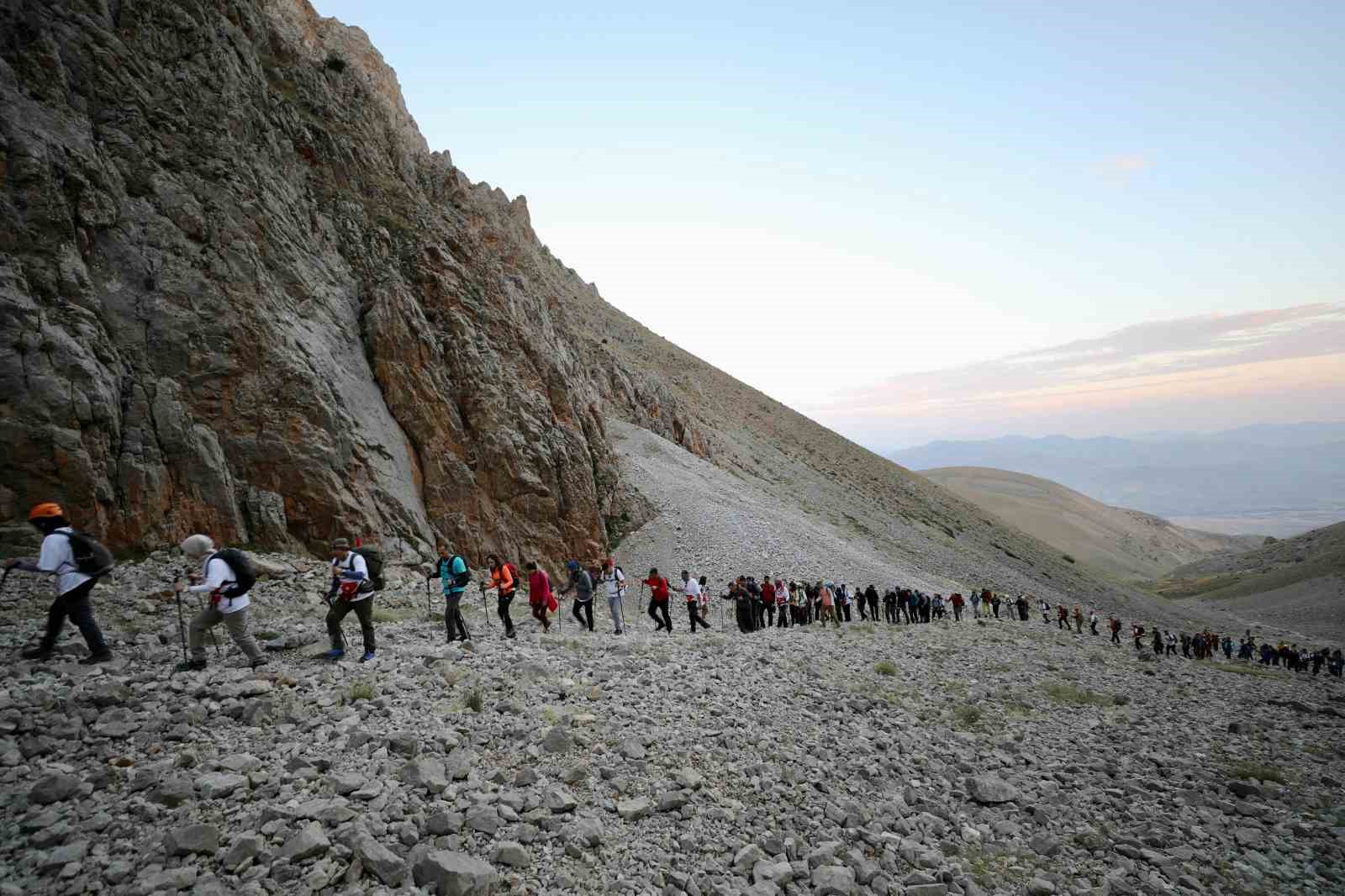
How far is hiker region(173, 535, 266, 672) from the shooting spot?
9641mm

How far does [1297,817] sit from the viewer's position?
11.3m

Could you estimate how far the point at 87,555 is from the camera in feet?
30.2

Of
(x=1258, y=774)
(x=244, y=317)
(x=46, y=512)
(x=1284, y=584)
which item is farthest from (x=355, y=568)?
(x=1284, y=584)

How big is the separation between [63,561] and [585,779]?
786 cm

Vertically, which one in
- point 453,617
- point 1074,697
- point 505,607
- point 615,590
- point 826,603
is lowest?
point 1074,697

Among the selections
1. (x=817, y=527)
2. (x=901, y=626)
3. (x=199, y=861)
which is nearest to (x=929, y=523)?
(x=817, y=527)

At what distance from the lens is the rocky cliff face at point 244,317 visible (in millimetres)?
15734

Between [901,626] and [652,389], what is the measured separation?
38.2 meters

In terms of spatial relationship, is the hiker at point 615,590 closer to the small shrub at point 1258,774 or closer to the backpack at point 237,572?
the backpack at point 237,572

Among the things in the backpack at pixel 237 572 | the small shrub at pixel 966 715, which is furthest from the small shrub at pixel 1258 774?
the backpack at pixel 237 572

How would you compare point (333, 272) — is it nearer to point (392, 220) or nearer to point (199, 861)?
point (392, 220)

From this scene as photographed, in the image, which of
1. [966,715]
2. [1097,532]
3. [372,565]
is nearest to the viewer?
[372,565]

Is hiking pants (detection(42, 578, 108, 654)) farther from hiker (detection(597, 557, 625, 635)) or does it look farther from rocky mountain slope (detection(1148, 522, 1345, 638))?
rocky mountain slope (detection(1148, 522, 1345, 638))

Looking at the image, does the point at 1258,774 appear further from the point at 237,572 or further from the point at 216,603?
the point at 216,603
